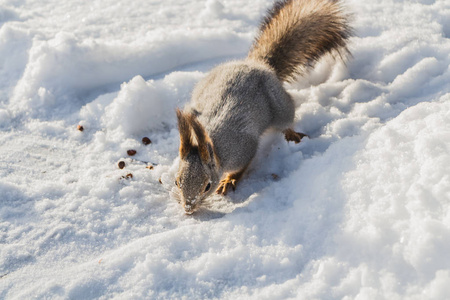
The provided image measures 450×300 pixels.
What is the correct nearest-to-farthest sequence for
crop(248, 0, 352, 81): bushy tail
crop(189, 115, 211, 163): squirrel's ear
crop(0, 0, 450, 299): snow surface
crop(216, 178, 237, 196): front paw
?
crop(0, 0, 450, 299): snow surface
crop(189, 115, 211, 163): squirrel's ear
crop(216, 178, 237, 196): front paw
crop(248, 0, 352, 81): bushy tail

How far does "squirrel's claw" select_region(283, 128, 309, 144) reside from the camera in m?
2.75

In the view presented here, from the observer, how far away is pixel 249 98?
2.60 m

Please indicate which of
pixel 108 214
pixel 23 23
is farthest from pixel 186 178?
pixel 23 23

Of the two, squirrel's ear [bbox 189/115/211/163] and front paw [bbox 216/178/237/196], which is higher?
squirrel's ear [bbox 189/115/211/163]

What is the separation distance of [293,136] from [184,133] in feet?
2.96

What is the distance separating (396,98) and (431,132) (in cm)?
87

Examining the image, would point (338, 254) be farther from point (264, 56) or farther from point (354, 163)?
point (264, 56)

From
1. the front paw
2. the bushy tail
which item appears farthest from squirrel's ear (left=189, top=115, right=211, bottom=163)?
the bushy tail

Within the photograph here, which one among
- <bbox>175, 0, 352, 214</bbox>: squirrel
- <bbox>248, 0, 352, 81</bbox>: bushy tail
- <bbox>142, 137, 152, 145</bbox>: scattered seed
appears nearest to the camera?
<bbox>175, 0, 352, 214</bbox>: squirrel

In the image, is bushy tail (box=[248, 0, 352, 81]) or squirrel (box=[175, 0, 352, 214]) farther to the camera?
bushy tail (box=[248, 0, 352, 81])

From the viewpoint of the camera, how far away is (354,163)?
210 centimetres

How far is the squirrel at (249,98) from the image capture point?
2.22 metres

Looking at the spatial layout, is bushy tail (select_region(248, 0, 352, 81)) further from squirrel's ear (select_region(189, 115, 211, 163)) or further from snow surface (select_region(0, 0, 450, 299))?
squirrel's ear (select_region(189, 115, 211, 163))

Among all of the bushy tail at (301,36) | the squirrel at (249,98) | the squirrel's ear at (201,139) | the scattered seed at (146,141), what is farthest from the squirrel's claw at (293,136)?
the scattered seed at (146,141)
